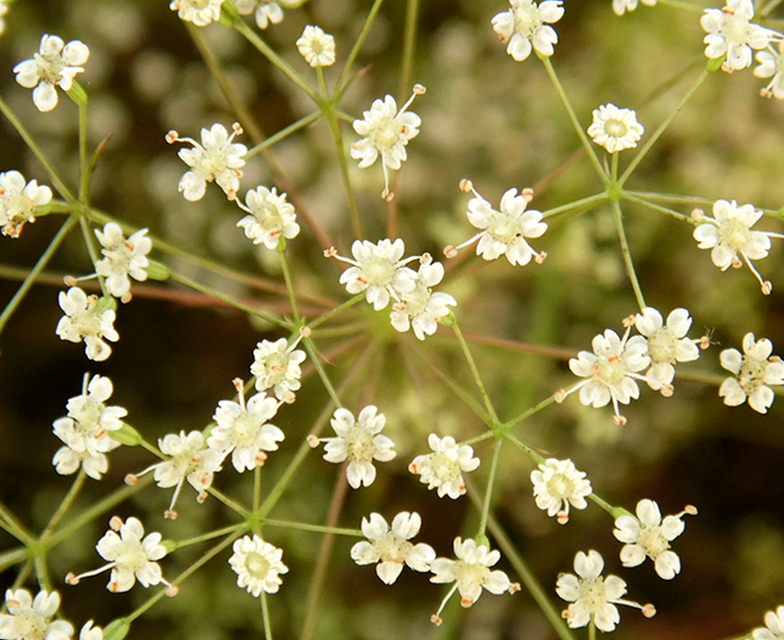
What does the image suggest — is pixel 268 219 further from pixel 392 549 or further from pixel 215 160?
pixel 392 549

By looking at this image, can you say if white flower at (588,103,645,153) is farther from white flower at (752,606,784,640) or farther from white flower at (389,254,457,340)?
white flower at (752,606,784,640)

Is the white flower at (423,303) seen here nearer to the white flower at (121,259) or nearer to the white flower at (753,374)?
the white flower at (121,259)

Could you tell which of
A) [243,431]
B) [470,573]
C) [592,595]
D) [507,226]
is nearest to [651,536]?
[592,595]

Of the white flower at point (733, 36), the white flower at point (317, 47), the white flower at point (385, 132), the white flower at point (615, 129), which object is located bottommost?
the white flower at point (385, 132)

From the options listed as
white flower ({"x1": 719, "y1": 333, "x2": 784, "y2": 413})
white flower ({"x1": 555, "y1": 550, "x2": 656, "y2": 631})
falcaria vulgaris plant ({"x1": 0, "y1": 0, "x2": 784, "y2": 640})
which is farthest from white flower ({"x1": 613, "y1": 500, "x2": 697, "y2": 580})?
falcaria vulgaris plant ({"x1": 0, "y1": 0, "x2": 784, "y2": 640})

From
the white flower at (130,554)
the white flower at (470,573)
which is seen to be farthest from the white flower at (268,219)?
the white flower at (470,573)
